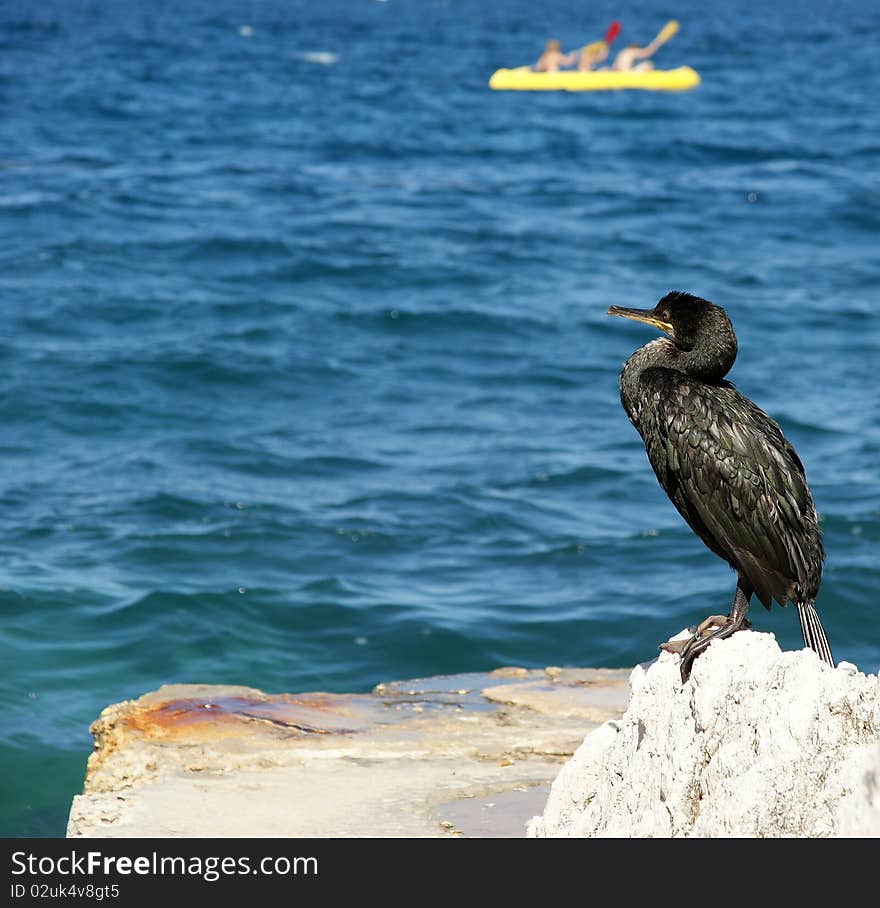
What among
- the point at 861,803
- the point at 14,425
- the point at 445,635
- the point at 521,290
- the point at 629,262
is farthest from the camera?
the point at 629,262

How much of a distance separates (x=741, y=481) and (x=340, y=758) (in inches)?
85.1

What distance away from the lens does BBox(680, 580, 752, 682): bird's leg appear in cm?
459

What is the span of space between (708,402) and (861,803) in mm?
1752

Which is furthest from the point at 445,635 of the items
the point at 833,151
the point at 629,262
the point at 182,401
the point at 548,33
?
the point at 548,33

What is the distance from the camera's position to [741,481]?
16.3ft

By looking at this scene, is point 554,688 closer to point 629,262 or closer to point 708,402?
point 708,402

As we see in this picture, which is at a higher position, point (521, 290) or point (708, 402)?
point (521, 290)

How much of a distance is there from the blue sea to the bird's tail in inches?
170

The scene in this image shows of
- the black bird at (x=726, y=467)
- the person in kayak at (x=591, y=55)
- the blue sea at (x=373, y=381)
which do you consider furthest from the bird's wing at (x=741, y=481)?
the person in kayak at (x=591, y=55)

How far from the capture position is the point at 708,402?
5.04 m

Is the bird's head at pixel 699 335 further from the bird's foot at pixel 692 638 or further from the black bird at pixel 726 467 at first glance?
the bird's foot at pixel 692 638

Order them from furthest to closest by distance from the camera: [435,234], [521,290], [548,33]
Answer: [548,33], [435,234], [521,290]

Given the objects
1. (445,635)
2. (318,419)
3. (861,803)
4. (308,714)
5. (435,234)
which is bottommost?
(861,803)

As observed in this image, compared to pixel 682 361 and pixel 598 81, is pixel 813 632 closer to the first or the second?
pixel 682 361
